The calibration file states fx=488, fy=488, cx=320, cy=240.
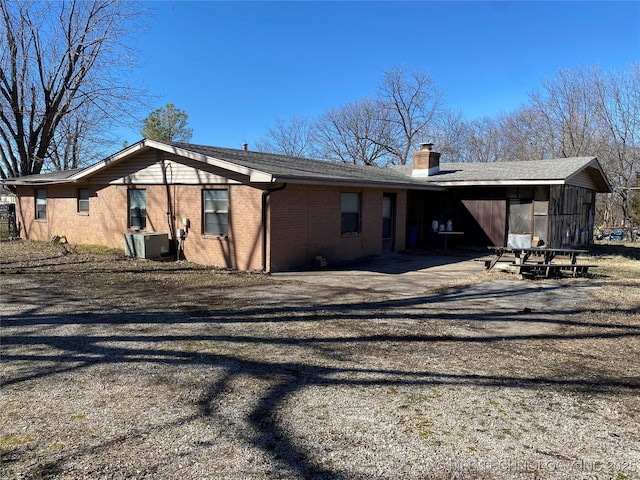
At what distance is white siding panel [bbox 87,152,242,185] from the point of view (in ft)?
40.1

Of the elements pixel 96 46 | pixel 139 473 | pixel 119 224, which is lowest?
pixel 139 473

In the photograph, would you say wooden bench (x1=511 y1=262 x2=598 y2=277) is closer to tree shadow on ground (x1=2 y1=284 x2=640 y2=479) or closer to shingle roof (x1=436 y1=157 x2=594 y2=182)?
tree shadow on ground (x1=2 y1=284 x2=640 y2=479)

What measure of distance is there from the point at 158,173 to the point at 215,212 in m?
2.46

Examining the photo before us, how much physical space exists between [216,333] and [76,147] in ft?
104

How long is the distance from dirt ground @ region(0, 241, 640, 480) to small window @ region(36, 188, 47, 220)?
35.2 ft

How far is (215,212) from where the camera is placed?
12383 millimetres

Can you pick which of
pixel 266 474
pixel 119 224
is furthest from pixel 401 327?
pixel 119 224

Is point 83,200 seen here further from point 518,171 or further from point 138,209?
point 518,171

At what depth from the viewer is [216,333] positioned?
20.0ft

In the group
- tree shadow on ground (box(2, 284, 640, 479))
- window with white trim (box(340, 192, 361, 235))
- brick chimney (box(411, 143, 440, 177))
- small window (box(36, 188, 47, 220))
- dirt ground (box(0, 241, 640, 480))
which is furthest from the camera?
brick chimney (box(411, 143, 440, 177))

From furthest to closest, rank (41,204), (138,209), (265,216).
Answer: (41,204), (138,209), (265,216)

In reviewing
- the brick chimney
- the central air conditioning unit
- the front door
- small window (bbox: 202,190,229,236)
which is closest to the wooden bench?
the front door

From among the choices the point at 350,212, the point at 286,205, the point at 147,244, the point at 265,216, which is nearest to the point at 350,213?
the point at 350,212

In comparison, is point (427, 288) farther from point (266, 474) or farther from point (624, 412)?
point (266, 474)
